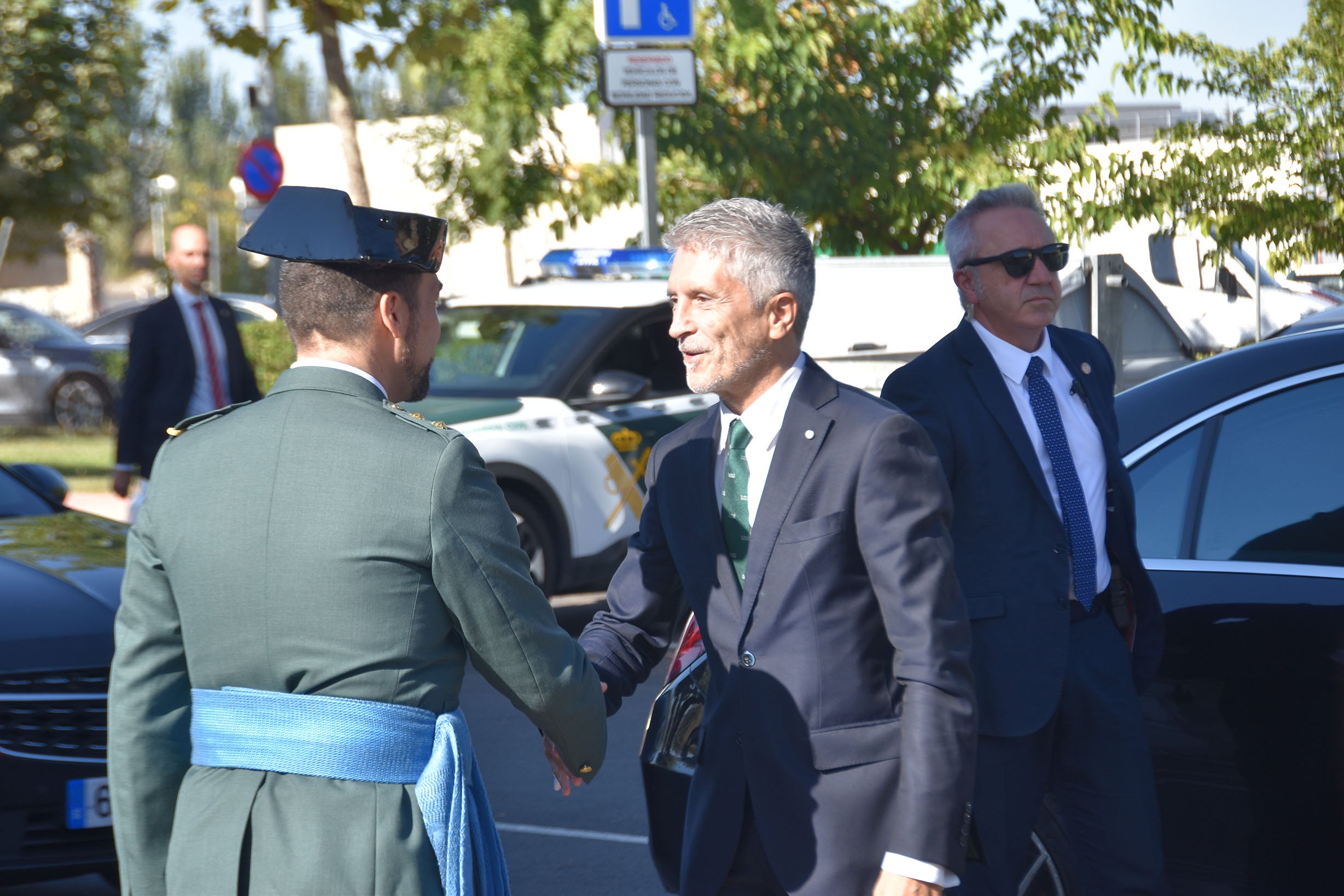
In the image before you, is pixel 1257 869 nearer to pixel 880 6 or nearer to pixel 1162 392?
pixel 1162 392

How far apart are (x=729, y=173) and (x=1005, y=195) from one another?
27.6 feet

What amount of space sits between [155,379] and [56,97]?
1471 cm

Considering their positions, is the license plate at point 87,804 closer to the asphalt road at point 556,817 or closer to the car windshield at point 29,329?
the asphalt road at point 556,817

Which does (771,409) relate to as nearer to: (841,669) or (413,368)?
(841,669)

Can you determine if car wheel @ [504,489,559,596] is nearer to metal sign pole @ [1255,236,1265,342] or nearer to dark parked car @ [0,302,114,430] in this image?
metal sign pole @ [1255,236,1265,342]

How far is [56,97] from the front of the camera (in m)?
20.0

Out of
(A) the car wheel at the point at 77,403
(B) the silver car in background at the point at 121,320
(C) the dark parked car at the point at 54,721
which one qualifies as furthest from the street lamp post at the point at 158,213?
(C) the dark parked car at the point at 54,721

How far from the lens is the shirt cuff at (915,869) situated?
224 centimetres

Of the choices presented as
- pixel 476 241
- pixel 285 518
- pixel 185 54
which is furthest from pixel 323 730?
pixel 185 54

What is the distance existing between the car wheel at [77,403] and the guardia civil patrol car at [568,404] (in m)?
11.8

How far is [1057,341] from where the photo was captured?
3.19m

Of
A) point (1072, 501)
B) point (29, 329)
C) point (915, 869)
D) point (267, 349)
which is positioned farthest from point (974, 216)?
point (29, 329)

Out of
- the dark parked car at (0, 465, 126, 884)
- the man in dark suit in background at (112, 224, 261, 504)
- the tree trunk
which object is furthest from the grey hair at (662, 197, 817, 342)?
the tree trunk

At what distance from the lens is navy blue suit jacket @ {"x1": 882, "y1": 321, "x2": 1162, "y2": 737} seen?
2.78 m
